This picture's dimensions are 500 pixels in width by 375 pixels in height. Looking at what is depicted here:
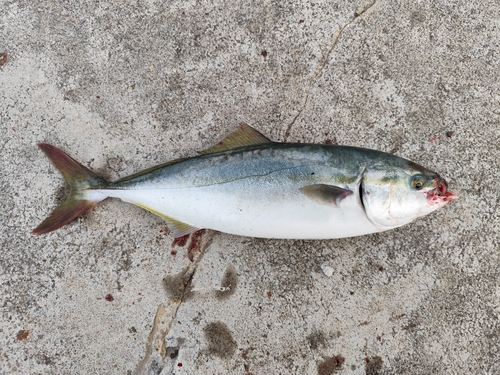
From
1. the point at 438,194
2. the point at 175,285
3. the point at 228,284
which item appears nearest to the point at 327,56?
the point at 438,194

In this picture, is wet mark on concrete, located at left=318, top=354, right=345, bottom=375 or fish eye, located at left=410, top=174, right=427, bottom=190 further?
wet mark on concrete, located at left=318, top=354, right=345, bottom=375

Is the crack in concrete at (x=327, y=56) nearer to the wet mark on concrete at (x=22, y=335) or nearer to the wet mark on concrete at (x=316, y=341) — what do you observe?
the wet mark on concrete at (x=316, y=341)

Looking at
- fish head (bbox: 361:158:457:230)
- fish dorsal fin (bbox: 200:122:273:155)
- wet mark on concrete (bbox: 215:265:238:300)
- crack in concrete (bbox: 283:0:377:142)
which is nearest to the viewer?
fish head (bbox: 361:158:457:230)

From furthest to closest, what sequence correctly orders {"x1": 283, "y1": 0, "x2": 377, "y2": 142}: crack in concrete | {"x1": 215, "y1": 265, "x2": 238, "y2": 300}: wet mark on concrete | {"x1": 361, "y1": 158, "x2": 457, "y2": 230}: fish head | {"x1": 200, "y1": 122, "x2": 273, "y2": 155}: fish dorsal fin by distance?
1. {"x1": 283, "y1": 0, "x2": 377, "y2": 142}: crack in concrete
2. {"x1": 215, "y1": 265, "x2": 238, "y2": 300}: wet mark on concrete
3. {"x1": 200, "y1": 122, "x2": 273, "y2": 155}: fish dorsal fin
4. {"x1": 361, "y1": 158, "x2": 457, "y2": 230}: fish head

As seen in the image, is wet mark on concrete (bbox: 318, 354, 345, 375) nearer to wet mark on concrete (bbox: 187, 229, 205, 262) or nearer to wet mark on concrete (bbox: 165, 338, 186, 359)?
wet mark on concrete (bbox: 165, 338, 186, 359)

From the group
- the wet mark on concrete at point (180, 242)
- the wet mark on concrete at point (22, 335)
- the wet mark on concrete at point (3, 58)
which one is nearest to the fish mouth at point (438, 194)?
the wet mark on concrete at point (180, 242)

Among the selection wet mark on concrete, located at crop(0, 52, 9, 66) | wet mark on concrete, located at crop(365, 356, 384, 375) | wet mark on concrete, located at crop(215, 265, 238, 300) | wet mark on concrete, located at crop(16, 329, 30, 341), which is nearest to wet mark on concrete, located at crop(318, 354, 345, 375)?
wet mark on concrete, located at crop(365, 356, 384, 375)

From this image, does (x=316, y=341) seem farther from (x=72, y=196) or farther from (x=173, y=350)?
(x=72, y=196)

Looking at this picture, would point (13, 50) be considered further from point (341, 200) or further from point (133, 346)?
point (341, 200)
